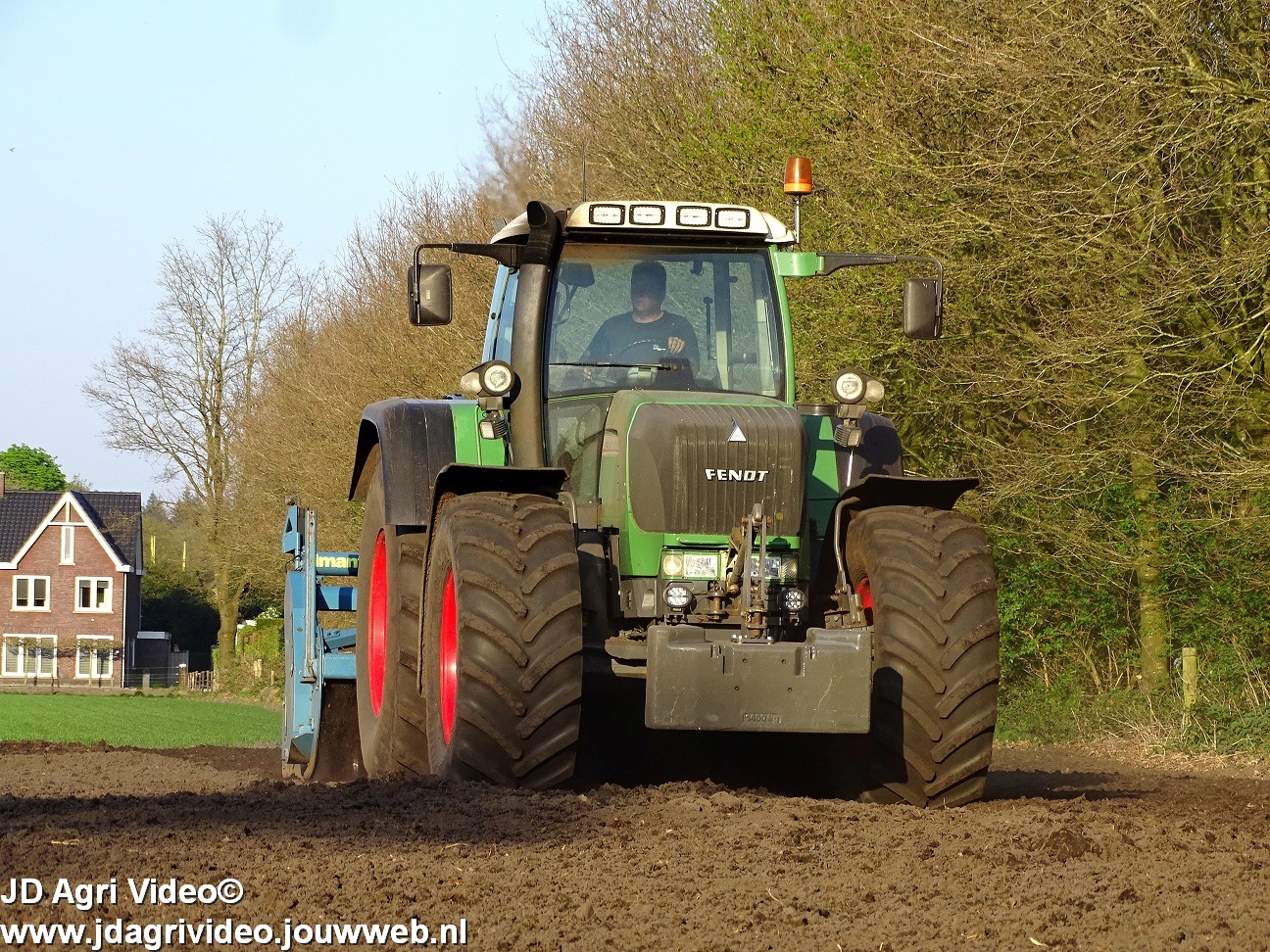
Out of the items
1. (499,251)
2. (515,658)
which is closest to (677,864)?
(515,658)

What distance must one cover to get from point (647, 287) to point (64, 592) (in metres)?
61.4

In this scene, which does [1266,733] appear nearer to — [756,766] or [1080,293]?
[1080,293]

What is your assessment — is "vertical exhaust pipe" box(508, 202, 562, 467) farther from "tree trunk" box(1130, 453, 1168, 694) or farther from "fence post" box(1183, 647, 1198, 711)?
"fence post" box(1183, 647, 1198, 711)

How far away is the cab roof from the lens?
25.4 feet

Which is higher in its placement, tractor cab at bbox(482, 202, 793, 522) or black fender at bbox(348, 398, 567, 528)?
tractor cab at bbox(482, 202, 793, 522)

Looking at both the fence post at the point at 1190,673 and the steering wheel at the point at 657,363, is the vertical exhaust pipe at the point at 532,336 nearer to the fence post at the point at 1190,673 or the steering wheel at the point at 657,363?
the steering wheel at the point at 657,363

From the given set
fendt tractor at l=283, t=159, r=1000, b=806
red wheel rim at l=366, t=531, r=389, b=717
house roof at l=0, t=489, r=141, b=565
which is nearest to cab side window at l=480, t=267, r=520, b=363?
fendt tractor at l=283, t=159, r=1000, b=806

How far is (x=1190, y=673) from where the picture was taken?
1453cm

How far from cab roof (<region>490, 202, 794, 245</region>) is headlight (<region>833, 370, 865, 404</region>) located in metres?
0.81

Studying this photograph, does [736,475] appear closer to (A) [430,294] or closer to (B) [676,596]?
(B) [676,596]

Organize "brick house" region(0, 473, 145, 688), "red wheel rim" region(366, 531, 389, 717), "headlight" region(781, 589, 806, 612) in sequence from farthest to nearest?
"brick house" region(0, 473, 145, 688), "red wheel rim" region(366, 531, 389, 717), "headlight" region(781, 589, 806, 612)

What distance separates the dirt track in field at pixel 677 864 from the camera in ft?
14.2

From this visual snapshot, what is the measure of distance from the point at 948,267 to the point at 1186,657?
401cm

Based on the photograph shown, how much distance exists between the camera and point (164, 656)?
221ft
